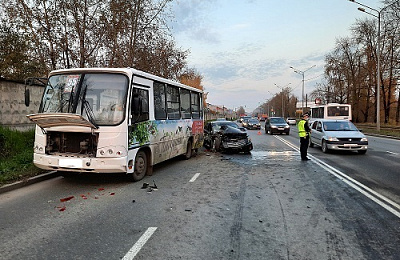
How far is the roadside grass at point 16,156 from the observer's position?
7.51 meters

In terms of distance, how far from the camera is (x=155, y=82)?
9000 millimetres

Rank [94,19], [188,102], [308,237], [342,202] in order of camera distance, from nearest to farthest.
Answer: [308,237] → [342,202] → [188,102] → [94,19]

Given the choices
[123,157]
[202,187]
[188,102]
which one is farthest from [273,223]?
[188,102]

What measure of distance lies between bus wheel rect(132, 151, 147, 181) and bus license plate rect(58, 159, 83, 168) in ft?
4.48

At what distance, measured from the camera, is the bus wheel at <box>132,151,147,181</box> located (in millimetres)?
7807

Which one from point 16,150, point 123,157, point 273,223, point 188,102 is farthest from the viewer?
point 188,102

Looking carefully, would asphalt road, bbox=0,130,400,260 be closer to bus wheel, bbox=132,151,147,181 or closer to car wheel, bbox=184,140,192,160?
bus wheel, bbox=132,151,147,181

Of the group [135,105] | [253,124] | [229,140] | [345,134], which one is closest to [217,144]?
[229,140]

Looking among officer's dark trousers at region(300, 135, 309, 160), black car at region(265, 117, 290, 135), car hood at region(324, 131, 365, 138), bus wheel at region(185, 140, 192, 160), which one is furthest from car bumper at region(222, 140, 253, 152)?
black car at region(265, 117, 290, 135)

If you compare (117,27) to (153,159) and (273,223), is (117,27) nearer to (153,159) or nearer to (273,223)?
(153,159)

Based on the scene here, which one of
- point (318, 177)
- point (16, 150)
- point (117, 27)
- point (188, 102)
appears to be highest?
point (117, 27)

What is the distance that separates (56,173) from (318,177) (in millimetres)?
7196

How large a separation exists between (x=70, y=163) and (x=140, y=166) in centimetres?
177

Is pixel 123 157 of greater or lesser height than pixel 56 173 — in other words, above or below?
above
